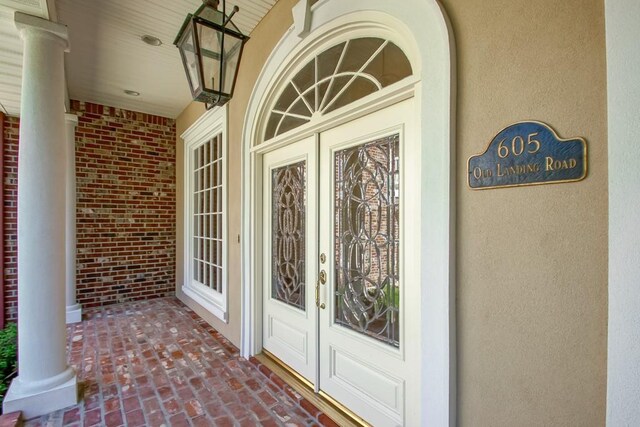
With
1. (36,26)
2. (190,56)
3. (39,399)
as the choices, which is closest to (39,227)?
(39,399)

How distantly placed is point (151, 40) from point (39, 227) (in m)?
2.15

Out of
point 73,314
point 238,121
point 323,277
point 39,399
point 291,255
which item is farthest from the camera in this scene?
point 73,314

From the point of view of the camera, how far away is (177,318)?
14.6 ft

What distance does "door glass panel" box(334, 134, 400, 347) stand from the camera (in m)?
1.95

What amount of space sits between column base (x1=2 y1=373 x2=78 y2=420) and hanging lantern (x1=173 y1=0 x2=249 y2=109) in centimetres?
242

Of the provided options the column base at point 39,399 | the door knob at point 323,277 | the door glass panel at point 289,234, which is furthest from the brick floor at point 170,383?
the door knob at point 323,277

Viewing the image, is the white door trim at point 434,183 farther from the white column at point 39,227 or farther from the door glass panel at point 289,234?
the white column at point 39,227

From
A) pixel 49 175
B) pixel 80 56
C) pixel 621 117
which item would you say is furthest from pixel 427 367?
pixel 80 56

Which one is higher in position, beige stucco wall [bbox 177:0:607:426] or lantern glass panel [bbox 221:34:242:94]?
lantern glass panel [bbox 221:34:242:94]

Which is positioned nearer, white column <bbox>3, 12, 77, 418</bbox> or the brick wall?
white column <bbox>3, 12, 77, 418</bbox>

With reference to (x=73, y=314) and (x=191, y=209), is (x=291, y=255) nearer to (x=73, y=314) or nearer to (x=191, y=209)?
(x=191, y=209)

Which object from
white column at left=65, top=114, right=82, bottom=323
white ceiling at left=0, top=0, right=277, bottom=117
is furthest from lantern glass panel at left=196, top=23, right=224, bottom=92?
white column at left=65, top=114, right=82, bottom=323

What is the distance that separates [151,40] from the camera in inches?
130

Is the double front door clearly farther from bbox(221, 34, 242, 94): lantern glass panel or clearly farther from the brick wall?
the brick wall
